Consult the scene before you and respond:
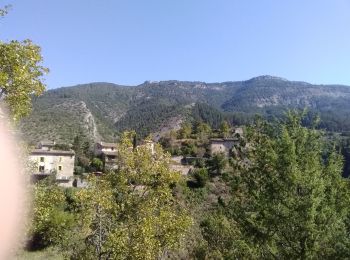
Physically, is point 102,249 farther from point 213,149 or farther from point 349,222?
point 213,149

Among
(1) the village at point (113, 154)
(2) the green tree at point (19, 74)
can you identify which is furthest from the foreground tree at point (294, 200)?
(1) the village at point (113, 154)

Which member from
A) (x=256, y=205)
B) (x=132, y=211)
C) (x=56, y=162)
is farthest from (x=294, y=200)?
(x=56, y=162)

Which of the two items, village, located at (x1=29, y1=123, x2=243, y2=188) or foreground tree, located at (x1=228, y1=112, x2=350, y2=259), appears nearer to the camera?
foreground tree, located at (x1=228, y1=112, x2=350, y2=259)

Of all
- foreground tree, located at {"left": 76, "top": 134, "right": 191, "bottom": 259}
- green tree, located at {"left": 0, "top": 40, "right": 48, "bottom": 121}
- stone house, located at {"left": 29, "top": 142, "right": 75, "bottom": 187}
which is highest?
green tree, located at {"left": 0, "top": 40, "right": 48, "bottom": 121}

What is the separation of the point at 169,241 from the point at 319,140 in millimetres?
6162

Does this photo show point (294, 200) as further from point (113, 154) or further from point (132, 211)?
point (113, 154)

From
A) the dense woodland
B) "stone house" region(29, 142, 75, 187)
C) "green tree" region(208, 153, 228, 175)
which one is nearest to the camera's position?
the dense woodland

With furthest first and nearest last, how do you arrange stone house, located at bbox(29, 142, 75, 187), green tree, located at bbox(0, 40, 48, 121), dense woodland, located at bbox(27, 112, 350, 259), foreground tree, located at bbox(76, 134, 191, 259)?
stone house, located at bbox(29, 142, 75, 187) < dense woodland, located at bbox(27, 112, 350, 259) < foreground tree, located at bbox(76, 134, 191, 259) < green tree, located at bbox(0, 40, 48, 121)

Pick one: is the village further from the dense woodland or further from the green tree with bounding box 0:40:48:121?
the green tree with bounding box 0:40:48:121

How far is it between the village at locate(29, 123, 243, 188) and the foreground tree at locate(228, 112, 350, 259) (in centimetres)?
4000

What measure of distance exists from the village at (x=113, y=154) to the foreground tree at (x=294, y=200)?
4000 cm

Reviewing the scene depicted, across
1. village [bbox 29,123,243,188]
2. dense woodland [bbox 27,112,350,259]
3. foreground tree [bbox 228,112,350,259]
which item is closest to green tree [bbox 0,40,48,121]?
dense woodland [bbox 27,112,350,259]

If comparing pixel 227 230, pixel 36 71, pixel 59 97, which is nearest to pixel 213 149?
pixel 227 230

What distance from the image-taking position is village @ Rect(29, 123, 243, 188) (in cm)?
6337
